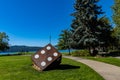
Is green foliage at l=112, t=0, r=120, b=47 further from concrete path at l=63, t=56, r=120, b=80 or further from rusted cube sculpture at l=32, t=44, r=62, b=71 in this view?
rusted cube sculpture at l=32, t=44, r=62, b=71

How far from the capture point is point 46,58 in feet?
45.8

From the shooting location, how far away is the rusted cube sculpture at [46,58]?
13605 millimetres

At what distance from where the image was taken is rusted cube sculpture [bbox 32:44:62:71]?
13.6 meters

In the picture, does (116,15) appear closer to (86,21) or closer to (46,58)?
(86,21)

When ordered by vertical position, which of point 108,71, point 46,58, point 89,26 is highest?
point 89,26

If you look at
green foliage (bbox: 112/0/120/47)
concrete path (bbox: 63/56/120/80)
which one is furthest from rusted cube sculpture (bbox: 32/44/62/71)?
green foliage (bbox: 112/0/120/47)

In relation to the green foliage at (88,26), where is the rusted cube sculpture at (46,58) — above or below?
below

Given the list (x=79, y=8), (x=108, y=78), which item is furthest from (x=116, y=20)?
(x=108, y=78)

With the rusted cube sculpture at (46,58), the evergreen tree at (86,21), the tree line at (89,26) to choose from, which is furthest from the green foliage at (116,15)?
the rusted cube sculpture at (46,58)

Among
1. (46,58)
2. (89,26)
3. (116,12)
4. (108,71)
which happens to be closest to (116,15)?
(116,12)

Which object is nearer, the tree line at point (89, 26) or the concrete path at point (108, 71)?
the concrete path at point (108, 71)

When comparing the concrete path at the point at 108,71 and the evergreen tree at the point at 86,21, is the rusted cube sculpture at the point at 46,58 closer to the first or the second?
the concrete path at the point at 108,71

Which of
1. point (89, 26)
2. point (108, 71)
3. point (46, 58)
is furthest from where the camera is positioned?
point (89, 26)

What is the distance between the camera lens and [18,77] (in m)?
11.4
